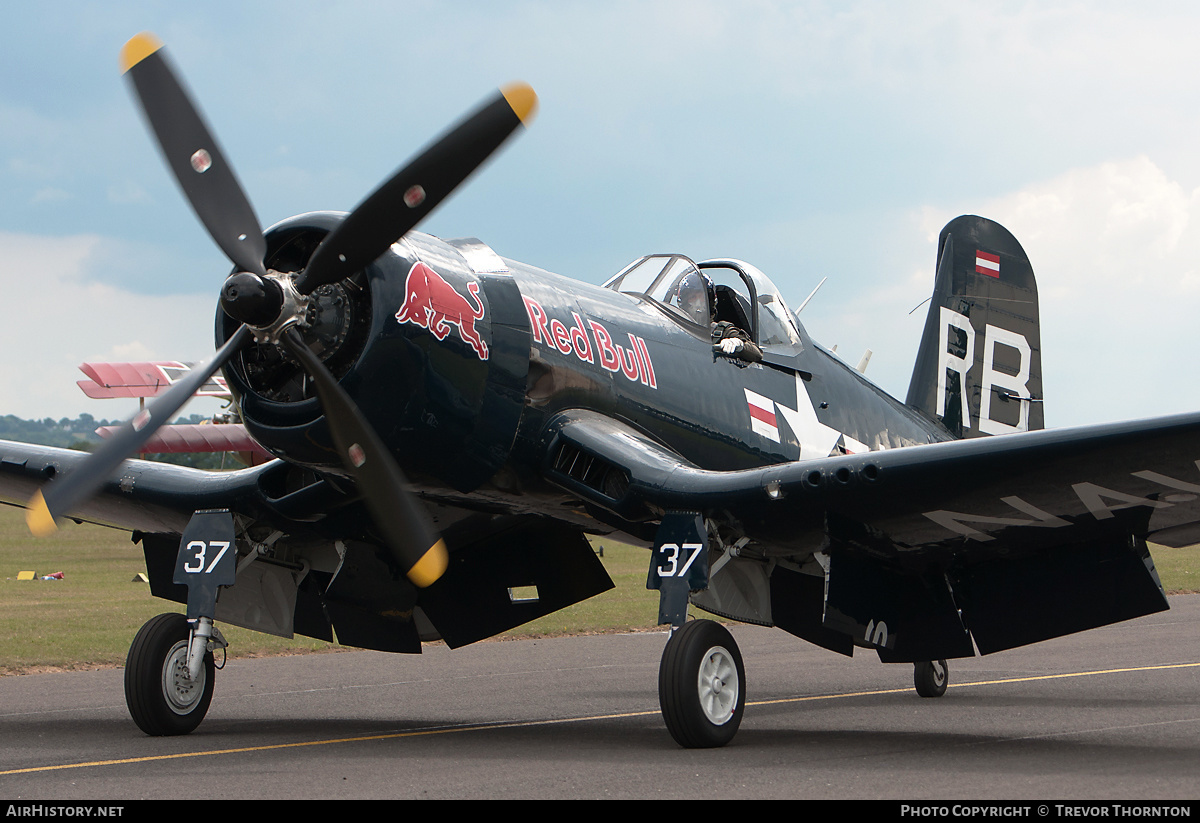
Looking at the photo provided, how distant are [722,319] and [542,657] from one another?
6.20 metres

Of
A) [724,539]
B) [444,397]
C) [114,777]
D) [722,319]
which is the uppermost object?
[722,319]

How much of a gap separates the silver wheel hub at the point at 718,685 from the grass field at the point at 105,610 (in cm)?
857

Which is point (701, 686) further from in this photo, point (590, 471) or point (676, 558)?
point (590, 471)

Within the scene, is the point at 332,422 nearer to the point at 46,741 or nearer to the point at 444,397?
the point at 444,397

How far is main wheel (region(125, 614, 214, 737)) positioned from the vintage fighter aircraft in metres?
0.02

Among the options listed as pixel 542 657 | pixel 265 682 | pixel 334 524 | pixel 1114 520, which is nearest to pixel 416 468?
pixel 334 524

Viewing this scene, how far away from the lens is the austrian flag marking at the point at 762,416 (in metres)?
9.92

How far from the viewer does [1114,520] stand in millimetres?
8391

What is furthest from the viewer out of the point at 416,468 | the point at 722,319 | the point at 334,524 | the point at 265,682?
the point at 265,682

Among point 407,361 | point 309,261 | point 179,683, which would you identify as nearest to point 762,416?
point 407,361

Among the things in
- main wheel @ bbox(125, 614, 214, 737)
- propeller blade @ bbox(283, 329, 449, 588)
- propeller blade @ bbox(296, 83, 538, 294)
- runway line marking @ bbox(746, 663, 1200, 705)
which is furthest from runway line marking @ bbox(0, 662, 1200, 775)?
propeller blade @ bbox(296, 83, 538, 294)

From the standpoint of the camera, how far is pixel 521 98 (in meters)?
6.98

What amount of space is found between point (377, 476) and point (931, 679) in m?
6.36
